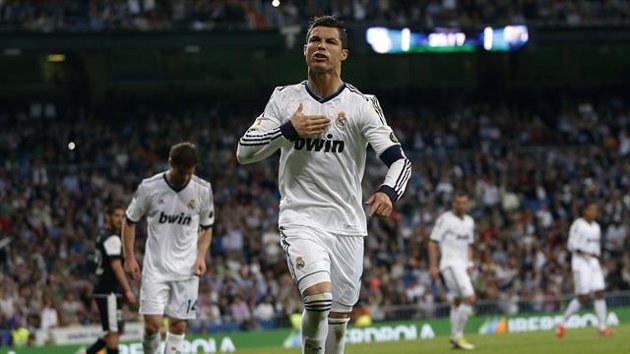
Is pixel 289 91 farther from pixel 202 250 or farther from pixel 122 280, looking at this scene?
pixel 122 280

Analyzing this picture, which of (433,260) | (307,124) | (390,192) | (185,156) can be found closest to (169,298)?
(185,156)

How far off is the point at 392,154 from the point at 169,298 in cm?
470

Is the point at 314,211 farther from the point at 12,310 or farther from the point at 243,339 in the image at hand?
the point at 12,310

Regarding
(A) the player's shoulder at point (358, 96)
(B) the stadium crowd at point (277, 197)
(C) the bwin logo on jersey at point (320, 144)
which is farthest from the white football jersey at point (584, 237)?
(C) the bwin logo on jersey at point (320, 144)

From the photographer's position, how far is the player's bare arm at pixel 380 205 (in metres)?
8.98

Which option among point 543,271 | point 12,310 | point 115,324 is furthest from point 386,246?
point 115,324

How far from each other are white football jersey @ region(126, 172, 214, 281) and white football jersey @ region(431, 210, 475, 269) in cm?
771

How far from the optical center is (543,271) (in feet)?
103

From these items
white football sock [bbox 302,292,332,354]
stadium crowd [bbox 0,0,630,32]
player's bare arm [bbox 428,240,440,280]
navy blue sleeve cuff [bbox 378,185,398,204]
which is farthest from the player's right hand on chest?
stadium crowd [bbox 0,0,630,32]

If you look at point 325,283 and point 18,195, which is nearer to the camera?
point 325,283

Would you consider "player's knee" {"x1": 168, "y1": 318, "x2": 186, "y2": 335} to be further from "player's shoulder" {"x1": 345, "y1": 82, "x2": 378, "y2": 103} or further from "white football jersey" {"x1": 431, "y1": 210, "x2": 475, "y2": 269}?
"white football jersey" {"x1": 431, "y1": 210, "x2": 475, "y2": 269}

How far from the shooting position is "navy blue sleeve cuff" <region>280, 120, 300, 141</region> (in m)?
9.44

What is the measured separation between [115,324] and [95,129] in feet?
63.0

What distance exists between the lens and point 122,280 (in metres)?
15.3
